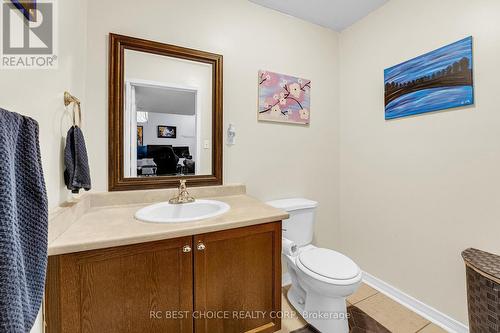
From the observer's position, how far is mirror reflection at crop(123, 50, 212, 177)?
145 cm

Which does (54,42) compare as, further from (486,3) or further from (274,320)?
(486,3)

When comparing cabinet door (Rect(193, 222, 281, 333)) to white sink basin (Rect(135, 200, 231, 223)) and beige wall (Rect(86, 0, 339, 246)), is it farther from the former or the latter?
beige wall (Rect(86, 0, 339, 246))

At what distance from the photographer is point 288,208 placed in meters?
1.71

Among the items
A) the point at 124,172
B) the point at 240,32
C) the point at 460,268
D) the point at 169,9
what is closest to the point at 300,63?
the point at 240,32

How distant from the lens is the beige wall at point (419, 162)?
1289mm

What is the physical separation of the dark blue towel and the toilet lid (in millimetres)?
1279

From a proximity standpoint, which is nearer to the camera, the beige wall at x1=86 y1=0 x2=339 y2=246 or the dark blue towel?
the dark blue towel

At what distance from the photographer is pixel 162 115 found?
4.98 feet

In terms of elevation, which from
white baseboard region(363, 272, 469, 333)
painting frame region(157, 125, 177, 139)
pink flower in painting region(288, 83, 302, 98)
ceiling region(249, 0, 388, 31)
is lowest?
white baseboard region(363, 272, 469, 333)

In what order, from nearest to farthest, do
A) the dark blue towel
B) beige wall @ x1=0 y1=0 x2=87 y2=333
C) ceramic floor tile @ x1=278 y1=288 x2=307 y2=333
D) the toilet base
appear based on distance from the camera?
the dark blue towel, beige wall @ x1=0 y1=0 x2=87 y2=333, the toilet base, ceramic floor tile @ x1=278 y1=288 x2=307 y2=333

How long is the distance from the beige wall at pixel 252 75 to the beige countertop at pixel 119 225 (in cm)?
22

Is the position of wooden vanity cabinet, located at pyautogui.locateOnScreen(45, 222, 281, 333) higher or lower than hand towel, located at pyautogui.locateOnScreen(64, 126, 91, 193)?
lower

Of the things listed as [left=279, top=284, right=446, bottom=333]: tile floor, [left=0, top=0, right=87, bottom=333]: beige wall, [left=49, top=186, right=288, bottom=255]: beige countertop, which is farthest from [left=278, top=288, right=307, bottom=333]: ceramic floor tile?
[left=0, top=0, right=87, bottom=333]: beige wall

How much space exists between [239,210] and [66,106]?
3.39 ft
